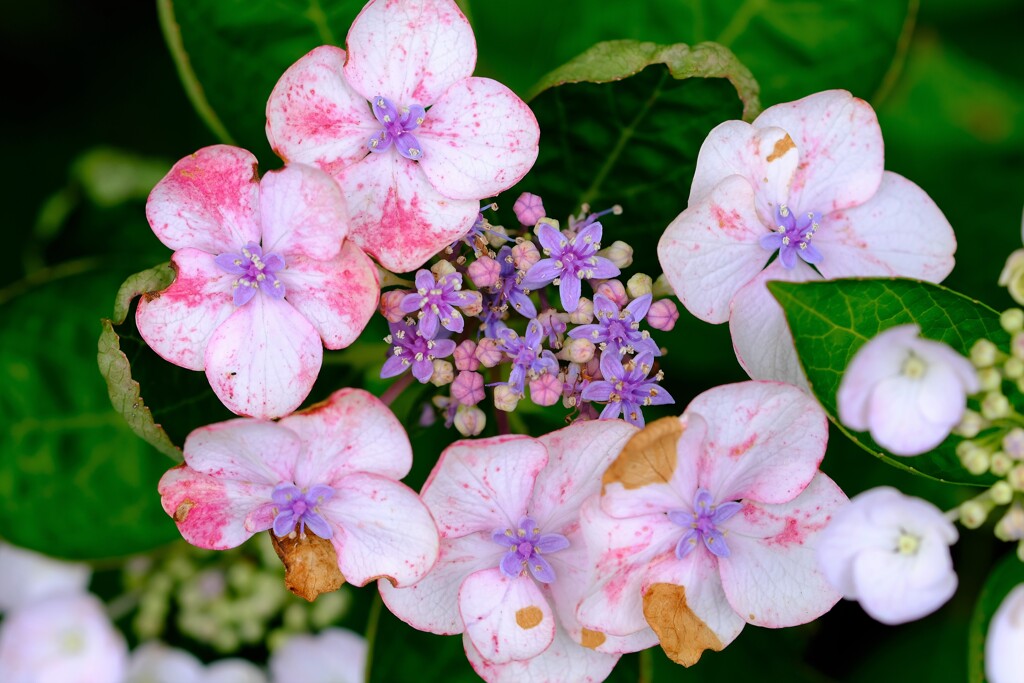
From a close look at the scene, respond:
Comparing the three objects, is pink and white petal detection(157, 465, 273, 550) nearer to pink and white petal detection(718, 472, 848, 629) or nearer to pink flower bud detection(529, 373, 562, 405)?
pink flower bud detection(529, 373, 562, 405)

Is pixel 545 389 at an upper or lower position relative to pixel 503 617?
upper

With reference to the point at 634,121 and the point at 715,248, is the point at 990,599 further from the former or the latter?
the point at 634,121

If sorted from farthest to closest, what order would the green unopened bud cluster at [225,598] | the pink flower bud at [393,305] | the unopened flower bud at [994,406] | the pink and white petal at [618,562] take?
the green unopened bud cluster at [225,598], the pink flower bud at [393,305], the pink and white petal at [618,562], the unopened flower bud at [994,406]

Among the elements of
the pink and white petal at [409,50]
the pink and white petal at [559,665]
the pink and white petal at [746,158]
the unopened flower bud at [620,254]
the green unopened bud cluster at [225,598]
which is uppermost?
the pink and white petal at [409,50]

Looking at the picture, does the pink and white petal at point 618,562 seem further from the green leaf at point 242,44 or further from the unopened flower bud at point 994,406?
the green leaf at point 242,44

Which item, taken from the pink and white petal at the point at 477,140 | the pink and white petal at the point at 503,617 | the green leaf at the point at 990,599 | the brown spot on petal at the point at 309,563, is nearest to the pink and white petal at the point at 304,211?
the pink and white petal at the point at 477,140

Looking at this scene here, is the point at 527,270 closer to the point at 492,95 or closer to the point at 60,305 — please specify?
the point at 492,95

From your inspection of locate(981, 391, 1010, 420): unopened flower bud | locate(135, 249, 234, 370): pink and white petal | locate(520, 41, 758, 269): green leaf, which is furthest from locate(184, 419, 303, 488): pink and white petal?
locate(981, 391, 1010, 420): unopened flower bud

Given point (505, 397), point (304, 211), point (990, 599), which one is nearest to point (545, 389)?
point (505, 397)
